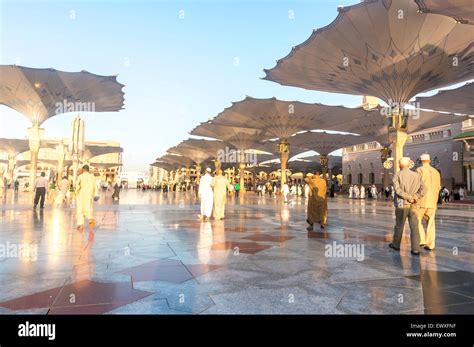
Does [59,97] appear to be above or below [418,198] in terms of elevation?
above

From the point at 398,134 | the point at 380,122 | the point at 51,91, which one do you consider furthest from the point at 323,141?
the point at 51,91

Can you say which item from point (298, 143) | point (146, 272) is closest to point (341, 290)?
point (146, 272)

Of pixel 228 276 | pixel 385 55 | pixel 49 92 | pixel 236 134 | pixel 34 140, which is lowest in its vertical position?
pixel 228 276

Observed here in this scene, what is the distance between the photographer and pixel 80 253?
4.65m

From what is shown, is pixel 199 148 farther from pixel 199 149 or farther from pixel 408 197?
pixel 408 197

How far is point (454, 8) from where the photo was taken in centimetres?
705

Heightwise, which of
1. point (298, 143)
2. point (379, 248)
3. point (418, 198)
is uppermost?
point (298, 143)

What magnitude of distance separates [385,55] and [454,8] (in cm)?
863

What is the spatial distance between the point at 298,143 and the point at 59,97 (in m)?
27.6

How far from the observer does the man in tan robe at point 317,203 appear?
7750 mm

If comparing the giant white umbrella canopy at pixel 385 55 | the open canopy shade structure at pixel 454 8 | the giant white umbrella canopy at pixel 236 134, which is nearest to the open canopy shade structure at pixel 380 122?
the giant white umbrella canopy at pixel 236 134

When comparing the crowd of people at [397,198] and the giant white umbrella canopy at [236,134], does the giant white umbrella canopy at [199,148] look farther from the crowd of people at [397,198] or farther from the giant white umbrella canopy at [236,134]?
the crowd of people at [397,198]

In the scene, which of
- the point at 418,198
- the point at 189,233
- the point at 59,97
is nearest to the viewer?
the point at 418,198
